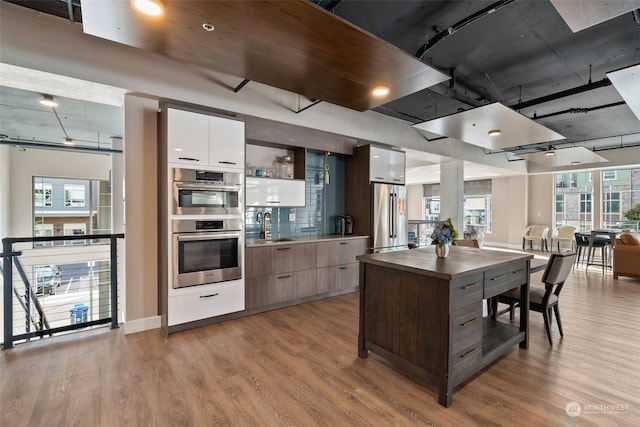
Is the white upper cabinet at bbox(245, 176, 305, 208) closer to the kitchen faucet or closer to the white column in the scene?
the kitchen faucet

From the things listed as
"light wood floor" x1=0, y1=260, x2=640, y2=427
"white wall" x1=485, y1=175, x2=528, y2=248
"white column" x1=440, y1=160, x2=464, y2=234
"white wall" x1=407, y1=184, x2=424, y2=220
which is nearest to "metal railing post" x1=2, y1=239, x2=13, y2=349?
"light wood floor" x1=0, y1=260, x2=640, y2=427

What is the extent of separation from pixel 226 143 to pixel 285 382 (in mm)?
2616

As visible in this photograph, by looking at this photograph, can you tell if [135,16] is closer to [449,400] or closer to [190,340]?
[190,340]

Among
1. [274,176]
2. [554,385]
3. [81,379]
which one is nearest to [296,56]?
[274,176]

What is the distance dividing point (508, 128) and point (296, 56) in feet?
12.7

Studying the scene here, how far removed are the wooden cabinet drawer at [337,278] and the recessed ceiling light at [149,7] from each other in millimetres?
3409

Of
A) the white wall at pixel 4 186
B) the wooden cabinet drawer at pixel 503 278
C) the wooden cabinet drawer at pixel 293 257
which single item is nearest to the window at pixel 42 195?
the white wall at pixel 4 186

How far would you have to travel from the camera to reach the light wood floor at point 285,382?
1.93 meters

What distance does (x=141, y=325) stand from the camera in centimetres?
330

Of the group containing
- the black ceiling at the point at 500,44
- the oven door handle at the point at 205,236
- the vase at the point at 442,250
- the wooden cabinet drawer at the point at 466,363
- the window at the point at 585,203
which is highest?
the black ceiling at the point at 500,44

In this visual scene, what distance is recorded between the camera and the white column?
7566 mm

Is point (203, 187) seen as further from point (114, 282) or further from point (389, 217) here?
point (389, 217)

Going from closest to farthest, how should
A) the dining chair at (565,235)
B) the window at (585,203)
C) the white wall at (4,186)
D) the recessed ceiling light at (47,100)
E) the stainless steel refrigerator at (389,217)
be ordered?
the recessed ceiling light at (47,100) → the stainless steel refrigerator at (389,217) → the white wall at (4,186) → the dining chair at (565,235) → the window at (585,203)

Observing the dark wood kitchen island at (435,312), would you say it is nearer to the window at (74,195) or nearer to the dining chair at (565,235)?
the dining chair at (565,235)
